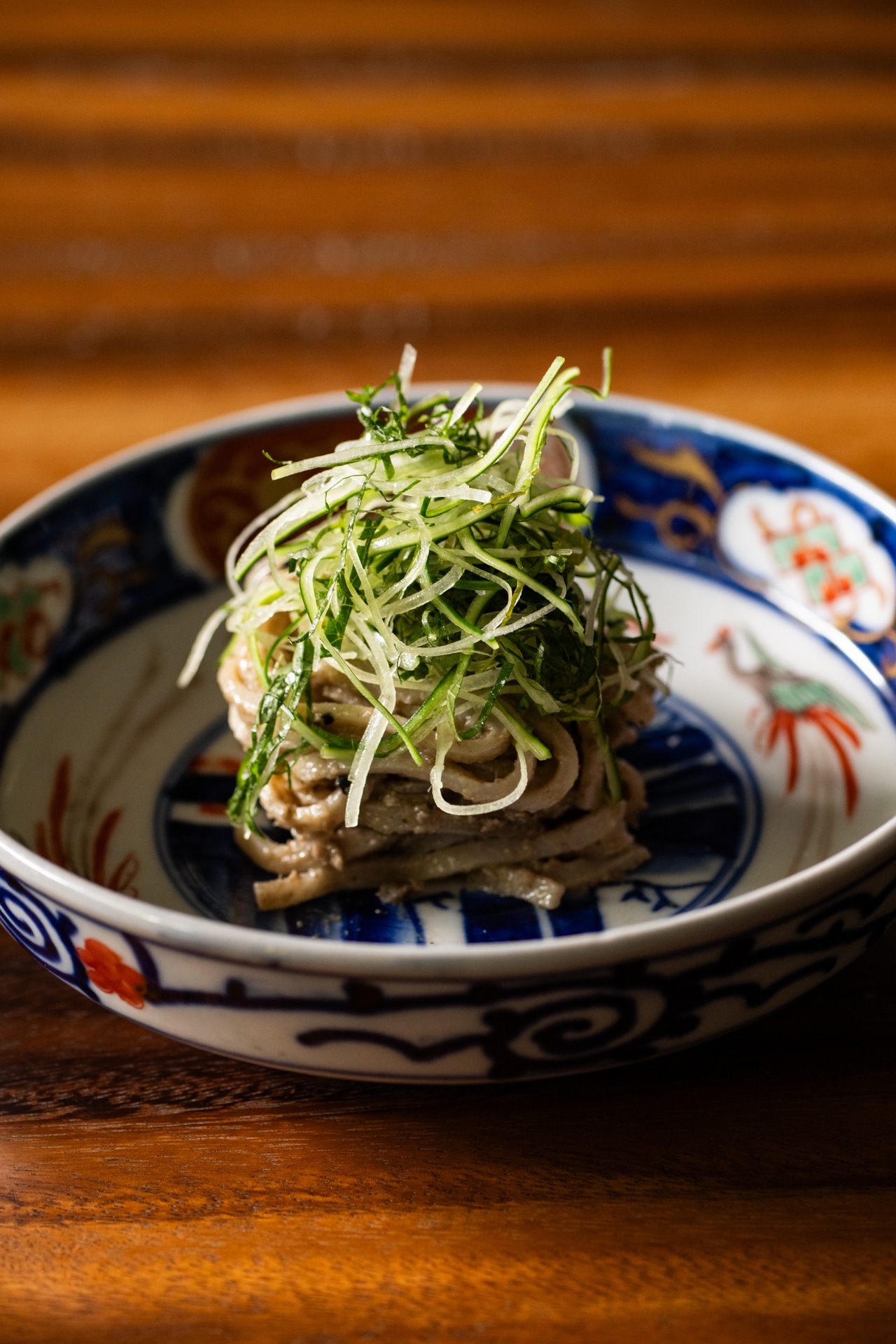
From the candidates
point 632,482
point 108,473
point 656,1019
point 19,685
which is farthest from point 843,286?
point 656,1019

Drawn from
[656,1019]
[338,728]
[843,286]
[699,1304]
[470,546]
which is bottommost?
[699,1304]

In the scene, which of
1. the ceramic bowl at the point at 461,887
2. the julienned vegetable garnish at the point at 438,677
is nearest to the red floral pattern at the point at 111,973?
the ceramic bowl at the point at 461,887

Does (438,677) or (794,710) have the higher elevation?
(438,677)

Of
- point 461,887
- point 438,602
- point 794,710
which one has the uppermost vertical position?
point 438,602

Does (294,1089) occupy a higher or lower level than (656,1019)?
lower

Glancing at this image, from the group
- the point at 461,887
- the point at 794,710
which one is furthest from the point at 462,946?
the point at 794,710

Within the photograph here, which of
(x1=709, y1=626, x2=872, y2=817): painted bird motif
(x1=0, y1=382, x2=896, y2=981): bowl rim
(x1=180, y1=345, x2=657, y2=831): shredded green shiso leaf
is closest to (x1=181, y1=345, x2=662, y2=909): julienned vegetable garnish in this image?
(x1=180, y1=345, x2=657, y2=831): shredded green shiso leaf

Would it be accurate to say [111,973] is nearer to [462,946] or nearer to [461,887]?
[462,946]

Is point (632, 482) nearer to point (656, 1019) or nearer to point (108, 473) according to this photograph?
point (108, 473)
